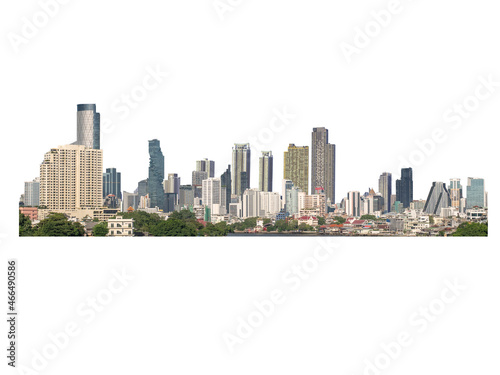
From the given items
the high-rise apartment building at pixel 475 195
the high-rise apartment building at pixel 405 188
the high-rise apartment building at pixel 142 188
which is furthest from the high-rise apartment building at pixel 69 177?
the high-rise apartment building at pixel 475 195

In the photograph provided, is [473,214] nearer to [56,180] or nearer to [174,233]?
[174,233]

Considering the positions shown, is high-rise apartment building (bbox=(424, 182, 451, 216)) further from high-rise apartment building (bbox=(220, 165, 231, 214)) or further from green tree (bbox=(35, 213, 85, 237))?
green tree (bbox=(35, 213, 85, 237))

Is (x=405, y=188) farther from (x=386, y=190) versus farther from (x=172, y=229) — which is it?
(x=172, y=229)

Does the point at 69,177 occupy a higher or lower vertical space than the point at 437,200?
higher

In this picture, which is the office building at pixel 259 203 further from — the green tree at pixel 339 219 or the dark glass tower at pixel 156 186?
the dark glass tower at pixel 156 186

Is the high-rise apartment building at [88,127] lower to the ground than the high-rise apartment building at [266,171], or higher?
higher

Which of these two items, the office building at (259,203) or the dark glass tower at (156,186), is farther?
the office building at (259,203)

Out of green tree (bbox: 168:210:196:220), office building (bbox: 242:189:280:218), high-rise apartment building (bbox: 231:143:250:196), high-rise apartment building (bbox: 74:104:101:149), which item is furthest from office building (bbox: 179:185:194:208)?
high-rise apartment building (bbox: 74:104:101:149)

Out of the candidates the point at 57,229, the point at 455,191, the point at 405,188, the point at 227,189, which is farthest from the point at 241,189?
the point at 57,229

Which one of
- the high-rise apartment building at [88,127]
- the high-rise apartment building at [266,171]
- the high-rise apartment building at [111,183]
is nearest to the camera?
the high-rise apartment building at [88,127]
